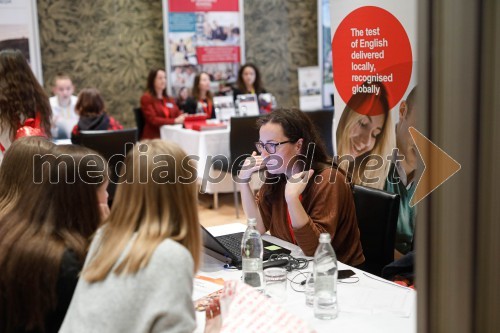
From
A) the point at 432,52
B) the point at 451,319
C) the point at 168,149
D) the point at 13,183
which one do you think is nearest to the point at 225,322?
the point at 168,149

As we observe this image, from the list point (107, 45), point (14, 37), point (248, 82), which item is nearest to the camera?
point (14, 37)

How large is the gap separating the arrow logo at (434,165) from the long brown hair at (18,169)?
143 cm

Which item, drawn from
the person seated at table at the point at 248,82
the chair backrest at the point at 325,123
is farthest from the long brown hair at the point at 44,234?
the person seated at table at the point at 248,82

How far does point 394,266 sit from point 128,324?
149 cm

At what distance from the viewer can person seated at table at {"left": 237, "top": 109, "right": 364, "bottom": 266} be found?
2.45 m

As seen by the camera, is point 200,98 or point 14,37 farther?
point 200,98

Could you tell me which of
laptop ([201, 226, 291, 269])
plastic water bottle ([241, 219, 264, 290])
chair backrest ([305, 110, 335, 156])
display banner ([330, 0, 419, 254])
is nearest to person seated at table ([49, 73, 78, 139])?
chair backrest ([305, 110, 335, 156])

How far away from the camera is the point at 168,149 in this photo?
→ 4.70ft

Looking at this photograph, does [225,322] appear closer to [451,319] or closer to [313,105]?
[451,319]

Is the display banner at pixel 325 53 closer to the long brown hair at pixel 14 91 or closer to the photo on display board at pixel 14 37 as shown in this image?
the photo on display board at pixel 14 37

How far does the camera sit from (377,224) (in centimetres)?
263

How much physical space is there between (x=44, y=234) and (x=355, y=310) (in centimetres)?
92

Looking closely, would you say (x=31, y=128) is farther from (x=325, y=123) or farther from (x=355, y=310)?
(x=325, y=123)

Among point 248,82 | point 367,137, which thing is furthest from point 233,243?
point 248,82
